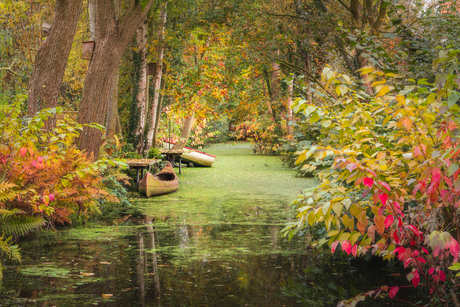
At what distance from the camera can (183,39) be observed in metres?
12.9

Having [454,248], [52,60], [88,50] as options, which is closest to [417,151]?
[454,248]

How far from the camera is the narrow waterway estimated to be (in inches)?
133

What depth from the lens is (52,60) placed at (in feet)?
22.0

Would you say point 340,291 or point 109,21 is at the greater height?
point 109,21

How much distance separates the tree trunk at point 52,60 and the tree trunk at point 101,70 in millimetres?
638

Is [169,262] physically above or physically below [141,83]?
below

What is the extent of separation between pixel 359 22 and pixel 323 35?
0.90 m

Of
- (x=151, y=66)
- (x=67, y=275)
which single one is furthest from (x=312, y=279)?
(x=151, y=66)

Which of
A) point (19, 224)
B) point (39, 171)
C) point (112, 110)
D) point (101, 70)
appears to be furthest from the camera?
point (112, 110)

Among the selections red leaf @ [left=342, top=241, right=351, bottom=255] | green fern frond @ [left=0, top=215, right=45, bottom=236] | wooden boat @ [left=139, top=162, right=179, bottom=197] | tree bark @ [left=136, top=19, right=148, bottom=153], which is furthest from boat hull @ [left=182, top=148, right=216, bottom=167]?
red leaf @ [left=342, top=241, right=351, bottom=255]

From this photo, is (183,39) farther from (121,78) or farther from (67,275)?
(67,275)

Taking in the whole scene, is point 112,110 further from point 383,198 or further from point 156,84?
point 383,198

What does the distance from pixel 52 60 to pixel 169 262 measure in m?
4.10

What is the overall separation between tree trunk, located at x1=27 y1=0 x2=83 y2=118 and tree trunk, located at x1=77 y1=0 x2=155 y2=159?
0.64 metres
